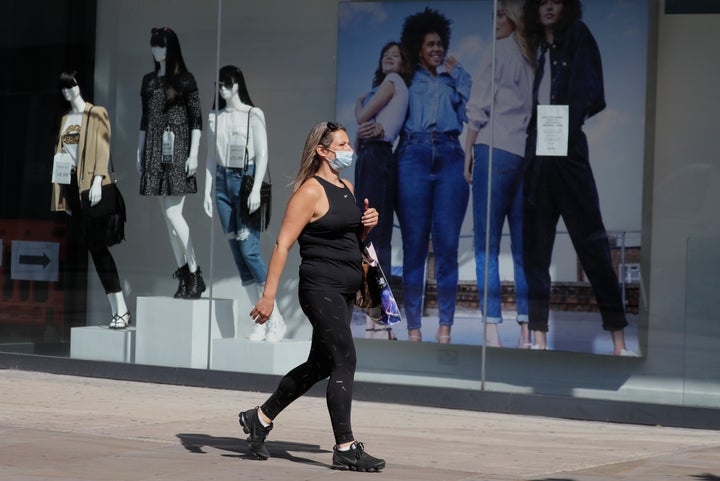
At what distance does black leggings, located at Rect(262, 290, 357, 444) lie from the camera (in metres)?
7.67

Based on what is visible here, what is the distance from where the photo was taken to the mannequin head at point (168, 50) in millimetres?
12492

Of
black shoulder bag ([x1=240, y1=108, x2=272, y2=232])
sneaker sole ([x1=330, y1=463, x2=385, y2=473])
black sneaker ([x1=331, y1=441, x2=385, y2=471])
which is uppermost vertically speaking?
black shoulder bag ([x1=240, y1=108, x2=272, y2=232])

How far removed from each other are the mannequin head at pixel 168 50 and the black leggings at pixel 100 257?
4.85 ft

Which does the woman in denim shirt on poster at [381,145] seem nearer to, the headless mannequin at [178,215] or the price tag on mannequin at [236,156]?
the price tag on mannequin at [236,156]

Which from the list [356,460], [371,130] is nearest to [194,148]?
[371,130]

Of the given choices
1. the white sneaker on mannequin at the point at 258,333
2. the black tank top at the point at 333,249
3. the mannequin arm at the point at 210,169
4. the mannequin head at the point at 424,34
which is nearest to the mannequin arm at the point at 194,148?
the mannequin arm at the point at 210,169

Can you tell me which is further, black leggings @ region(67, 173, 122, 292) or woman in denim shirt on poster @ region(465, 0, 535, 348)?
black leggings @ region(67, 173, 122, 292)

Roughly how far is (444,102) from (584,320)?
225 centimetres

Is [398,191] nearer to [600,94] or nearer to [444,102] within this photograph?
[444,102]

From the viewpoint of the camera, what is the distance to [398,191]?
38.2 ft

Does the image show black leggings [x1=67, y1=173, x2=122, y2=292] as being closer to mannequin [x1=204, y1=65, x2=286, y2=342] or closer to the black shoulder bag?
mannequin [x1=204, y1=65, x2=286, y2=342]

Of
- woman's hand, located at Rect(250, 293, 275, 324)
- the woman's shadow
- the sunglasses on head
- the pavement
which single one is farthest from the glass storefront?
woman's hand, located at Rect(250, 293, 275, 324)

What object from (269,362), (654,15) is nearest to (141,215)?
(269,362)

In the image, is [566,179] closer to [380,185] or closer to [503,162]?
[503,162]
